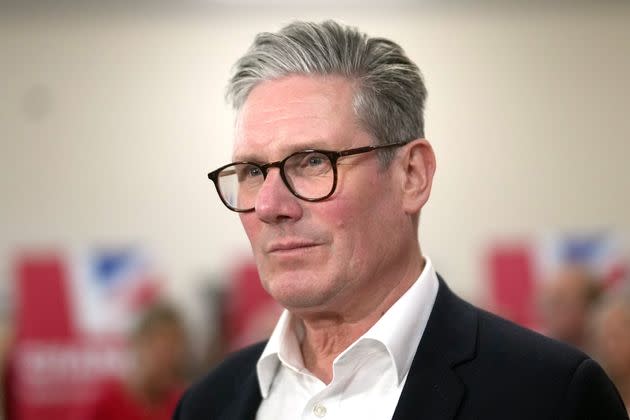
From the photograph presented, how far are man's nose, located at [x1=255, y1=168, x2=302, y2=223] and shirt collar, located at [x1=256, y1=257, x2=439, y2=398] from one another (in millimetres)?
248

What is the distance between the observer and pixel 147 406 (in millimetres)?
4043

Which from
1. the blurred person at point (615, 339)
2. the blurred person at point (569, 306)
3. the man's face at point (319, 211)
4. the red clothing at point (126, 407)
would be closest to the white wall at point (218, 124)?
the blurred person at point (569, 306)

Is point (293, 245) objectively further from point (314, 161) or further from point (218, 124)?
point (218, 124)

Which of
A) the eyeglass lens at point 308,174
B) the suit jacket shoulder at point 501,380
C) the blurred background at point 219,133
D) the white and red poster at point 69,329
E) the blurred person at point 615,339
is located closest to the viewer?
the suit jacket shoulder at point 501,380

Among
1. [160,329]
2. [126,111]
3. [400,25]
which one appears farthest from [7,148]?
[400,25]

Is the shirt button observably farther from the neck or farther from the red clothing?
the red clothing

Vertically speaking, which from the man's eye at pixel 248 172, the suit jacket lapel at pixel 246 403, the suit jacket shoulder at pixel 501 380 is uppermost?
the man's eye at pixel 248 172

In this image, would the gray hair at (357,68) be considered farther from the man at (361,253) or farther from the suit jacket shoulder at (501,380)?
the suit jacket shoulder at (501,380)

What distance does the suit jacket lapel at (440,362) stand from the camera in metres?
1.58

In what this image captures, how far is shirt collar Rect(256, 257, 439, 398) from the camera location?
1.67 m

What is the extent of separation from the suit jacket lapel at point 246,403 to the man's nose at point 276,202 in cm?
39

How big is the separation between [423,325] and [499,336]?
14 cm

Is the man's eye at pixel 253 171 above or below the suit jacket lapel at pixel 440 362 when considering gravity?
above

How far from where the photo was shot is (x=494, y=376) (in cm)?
161
